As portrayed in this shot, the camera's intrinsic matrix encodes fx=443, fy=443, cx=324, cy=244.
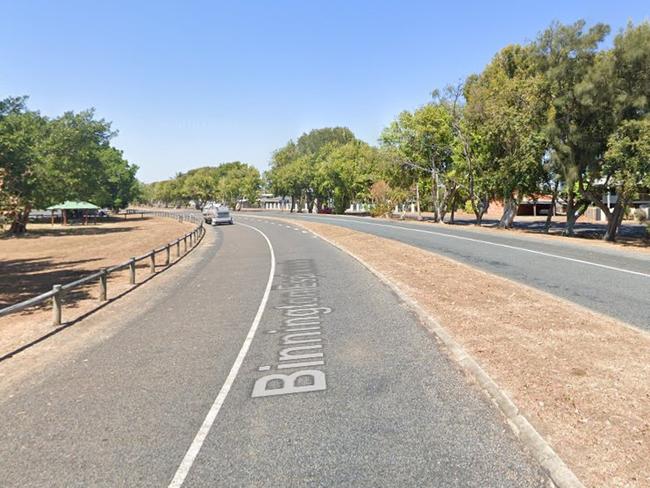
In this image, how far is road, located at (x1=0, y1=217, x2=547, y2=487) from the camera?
412 cm

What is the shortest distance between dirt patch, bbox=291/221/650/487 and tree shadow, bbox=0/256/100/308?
11228 millimetres

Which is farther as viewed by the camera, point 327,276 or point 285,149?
point 285,149

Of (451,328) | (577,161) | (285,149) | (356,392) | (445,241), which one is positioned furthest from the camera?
(285,149)

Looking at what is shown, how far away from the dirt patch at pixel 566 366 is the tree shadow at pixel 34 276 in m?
11.2

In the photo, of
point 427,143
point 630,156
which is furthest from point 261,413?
point 427,143

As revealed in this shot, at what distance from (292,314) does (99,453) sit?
19.3 ft

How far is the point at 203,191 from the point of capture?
155750 millimetres

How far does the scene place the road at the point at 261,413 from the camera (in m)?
4.12

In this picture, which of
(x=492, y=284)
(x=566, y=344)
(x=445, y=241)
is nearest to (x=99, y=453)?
(x=566, y=344)

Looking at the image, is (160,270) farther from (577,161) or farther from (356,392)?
(577,161)

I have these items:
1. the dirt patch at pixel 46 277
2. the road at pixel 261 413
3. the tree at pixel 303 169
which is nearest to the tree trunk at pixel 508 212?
the dirt patch at pixel 46 277

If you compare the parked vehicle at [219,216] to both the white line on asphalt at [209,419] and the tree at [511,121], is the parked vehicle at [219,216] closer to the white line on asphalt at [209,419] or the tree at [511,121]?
the tree at [511,121]

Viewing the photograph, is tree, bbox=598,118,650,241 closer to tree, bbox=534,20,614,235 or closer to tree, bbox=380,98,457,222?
tree, bbox=534,20,614,235

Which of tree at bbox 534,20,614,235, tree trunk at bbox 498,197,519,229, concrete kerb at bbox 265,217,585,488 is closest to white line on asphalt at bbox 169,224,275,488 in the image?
concrete kerb at bbox 265,217,585,488
